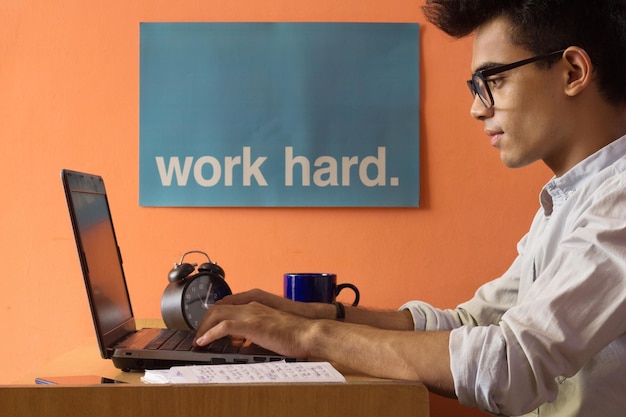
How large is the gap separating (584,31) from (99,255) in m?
0.89

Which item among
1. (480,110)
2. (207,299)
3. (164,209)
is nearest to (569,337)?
Result: (480,110)

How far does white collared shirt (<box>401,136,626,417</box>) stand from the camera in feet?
3.15

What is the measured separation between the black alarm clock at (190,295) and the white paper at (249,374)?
45cm

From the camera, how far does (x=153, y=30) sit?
211 cm

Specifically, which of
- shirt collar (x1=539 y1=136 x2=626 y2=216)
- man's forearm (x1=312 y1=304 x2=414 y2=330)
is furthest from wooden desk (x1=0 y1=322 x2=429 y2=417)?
man's forearm (x1=312 y1=304 x2=414 y2=330)

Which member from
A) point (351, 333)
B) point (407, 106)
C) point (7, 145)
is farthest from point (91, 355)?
point (407, 106)

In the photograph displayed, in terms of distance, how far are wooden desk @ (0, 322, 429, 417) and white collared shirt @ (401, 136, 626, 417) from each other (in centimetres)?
13

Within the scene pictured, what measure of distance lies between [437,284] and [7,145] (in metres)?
1.22

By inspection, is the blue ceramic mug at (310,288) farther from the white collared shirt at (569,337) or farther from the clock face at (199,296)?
the white collared shirt at (569,337)

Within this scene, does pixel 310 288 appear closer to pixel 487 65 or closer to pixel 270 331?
pixel 270 331

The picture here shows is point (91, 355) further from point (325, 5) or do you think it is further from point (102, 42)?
point (325, 5)

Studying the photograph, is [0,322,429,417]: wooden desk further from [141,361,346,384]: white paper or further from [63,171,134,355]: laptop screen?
[63,171,134,355]: laptop screen

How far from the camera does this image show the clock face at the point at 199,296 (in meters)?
1.50

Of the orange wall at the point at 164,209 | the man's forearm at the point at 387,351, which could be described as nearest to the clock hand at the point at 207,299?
the man's forearm at the point at 387,351
